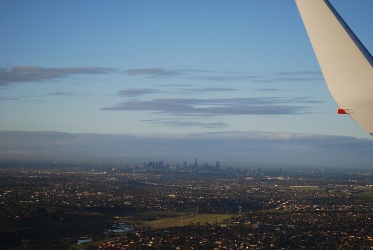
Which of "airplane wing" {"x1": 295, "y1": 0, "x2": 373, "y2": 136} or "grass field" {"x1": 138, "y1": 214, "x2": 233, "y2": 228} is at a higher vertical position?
"airplane wing" {"x1": 295, "y1": 0, "x2": 373, "y2": 136}

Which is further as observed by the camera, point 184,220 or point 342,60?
point 184,220

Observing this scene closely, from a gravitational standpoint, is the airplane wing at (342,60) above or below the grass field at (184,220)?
above

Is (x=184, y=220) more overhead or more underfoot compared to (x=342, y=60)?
more underfoot

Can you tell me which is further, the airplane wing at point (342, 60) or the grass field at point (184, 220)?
the grass field at point (184, 220)
